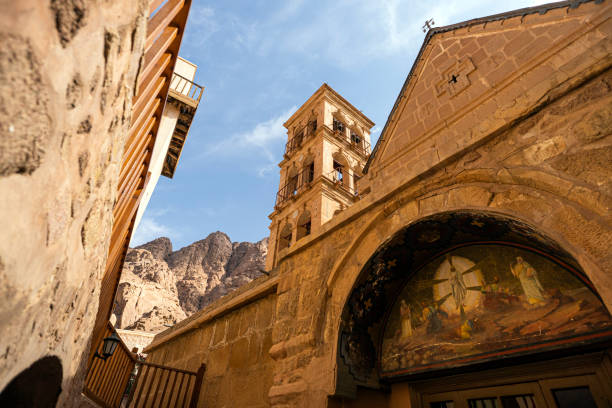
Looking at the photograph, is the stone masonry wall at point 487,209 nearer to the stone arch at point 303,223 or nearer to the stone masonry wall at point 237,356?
the stone masonry wall at point 237,356

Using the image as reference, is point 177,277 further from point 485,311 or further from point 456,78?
point 485,311

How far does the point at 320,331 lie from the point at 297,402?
0.85m

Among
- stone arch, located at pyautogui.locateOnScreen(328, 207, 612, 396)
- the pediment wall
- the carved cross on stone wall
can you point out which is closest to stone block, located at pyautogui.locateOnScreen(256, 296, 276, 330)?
stone arch, located at pyautogui.locateOnScreen(328, 207, 612, 396)

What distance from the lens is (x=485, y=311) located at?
3438 millimetres

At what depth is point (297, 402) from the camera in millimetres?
3836

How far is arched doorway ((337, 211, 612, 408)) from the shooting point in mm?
2865

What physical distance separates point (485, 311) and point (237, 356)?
4.43 meters

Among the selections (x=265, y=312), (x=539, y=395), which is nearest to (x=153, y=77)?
(x=539, y=395)

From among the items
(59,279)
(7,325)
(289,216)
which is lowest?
(7,325)

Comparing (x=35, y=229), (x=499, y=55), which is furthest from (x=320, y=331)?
(x=499, y=55)

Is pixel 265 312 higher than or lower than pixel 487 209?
lower

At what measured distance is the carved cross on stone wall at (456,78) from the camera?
5203 millimetres

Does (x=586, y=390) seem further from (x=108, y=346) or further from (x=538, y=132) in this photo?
(x=108, y=346)

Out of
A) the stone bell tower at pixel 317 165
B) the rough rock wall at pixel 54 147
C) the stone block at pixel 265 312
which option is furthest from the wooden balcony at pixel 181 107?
the rough rock wall at pixel 54 147
